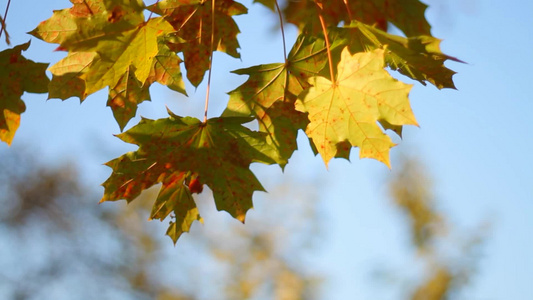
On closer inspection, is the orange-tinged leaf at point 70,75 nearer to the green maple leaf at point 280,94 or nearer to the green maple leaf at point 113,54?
the green maple leaf at point 113,54

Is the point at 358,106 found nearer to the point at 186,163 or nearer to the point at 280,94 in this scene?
the point at 280,94

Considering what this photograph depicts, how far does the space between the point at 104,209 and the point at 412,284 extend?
797 cm

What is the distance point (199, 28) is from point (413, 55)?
573 mm

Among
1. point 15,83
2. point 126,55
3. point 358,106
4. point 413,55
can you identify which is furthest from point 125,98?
point 413,55

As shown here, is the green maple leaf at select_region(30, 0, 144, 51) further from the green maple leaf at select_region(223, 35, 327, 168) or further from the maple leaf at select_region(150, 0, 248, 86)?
the green maple leaf at select_region(223, 35, 327, 168)

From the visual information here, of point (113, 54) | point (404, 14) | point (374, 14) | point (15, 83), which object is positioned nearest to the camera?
point (113, 54)

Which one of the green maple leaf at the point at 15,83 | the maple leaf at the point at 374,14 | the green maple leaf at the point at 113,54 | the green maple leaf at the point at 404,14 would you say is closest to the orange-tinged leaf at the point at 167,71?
the green maple leaf at the point at 113,54

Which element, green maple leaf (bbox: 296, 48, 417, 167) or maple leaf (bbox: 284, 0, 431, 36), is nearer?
green maple leaf (bbox: 296, 48, 417, 167)

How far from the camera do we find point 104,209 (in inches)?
487

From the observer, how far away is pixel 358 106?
3.42 ft

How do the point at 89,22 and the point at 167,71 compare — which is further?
the point at 167,71

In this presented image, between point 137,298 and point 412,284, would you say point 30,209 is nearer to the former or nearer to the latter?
point 137,298

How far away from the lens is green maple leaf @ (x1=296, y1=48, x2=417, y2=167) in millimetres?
981

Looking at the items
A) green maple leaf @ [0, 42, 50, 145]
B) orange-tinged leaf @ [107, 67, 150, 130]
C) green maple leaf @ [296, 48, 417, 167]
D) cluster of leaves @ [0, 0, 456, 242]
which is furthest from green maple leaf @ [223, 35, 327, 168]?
green maple leaf @ [0, 42, 50, 145]
